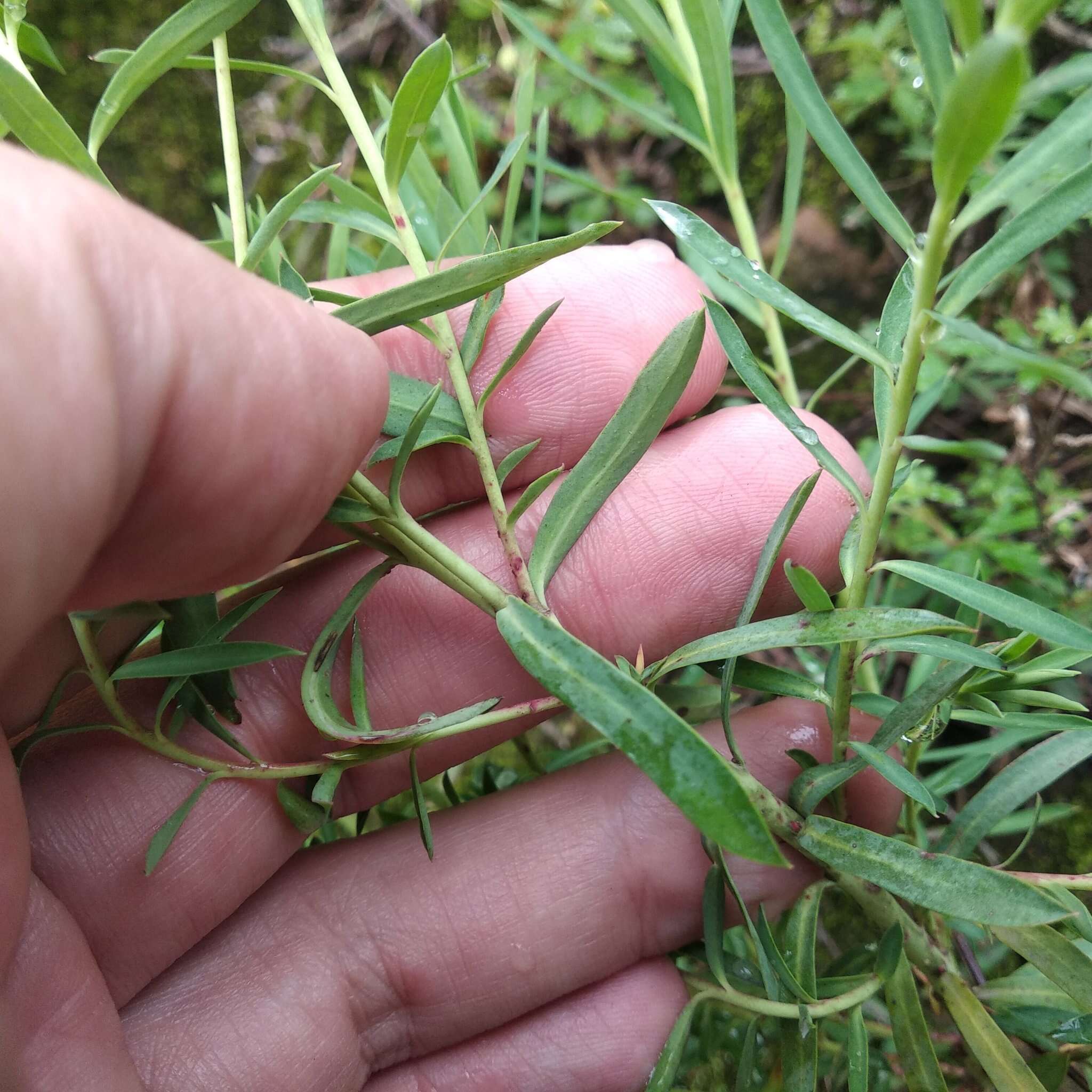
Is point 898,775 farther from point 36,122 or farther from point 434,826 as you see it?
point 36,122

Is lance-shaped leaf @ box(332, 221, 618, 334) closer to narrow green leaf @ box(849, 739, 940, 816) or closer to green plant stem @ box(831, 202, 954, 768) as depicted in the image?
green plant stem @ box(831, 202, 954, 768)

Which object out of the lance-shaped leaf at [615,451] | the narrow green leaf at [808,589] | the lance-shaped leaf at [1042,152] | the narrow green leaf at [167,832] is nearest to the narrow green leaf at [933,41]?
the lance-shaped leaf at [1042,152]

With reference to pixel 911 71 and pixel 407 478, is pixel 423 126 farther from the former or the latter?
pixel 911 71

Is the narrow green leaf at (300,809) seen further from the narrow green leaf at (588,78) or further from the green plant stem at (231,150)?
the narrow green leaf at (588,78)

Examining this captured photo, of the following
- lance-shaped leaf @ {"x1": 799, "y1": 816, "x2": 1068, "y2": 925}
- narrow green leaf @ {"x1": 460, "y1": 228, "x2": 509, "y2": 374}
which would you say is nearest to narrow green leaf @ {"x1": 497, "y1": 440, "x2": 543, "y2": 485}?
narrow green leaf @ {"x1": 460, "y1": 228, "x2": 509, "y2": 374}

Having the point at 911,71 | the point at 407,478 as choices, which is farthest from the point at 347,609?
the point at 911,71

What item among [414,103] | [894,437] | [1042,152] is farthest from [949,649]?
[414,103]

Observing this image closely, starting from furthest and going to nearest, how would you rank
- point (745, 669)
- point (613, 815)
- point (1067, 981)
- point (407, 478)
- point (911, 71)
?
point (911, 71)
point (613, 815)
point (407, 478)
point (745, 669)
point (1067, 981)
